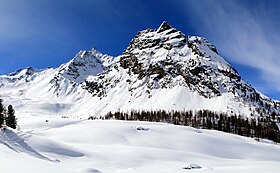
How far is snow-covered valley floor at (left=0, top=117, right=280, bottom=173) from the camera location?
44.8 meters

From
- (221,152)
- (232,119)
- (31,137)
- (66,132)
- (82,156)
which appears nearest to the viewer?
(82,156)

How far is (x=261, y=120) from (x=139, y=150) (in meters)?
155

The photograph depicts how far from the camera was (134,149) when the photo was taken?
195 feet

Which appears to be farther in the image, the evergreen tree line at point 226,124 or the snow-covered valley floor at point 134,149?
the evergreen tree line at point 226,124

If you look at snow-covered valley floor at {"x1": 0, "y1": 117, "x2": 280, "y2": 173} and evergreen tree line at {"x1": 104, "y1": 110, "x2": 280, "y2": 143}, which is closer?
snow-covered valley floor at {"x1": 0, "y1": 117, "x2": 280, "y2": 173}

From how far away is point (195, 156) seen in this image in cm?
5866

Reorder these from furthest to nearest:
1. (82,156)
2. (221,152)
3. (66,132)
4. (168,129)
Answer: (168,129), (66,132), (221,152), (82,156)

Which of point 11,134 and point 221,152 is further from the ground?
point 11,134

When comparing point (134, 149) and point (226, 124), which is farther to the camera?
point (226, 124)

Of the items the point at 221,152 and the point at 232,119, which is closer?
the point at 221,152

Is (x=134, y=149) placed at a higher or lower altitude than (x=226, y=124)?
lower

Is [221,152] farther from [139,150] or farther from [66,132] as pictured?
[66,132]

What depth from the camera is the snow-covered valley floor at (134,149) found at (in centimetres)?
4475

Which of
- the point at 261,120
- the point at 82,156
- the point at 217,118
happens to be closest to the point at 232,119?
the point at 217,118
